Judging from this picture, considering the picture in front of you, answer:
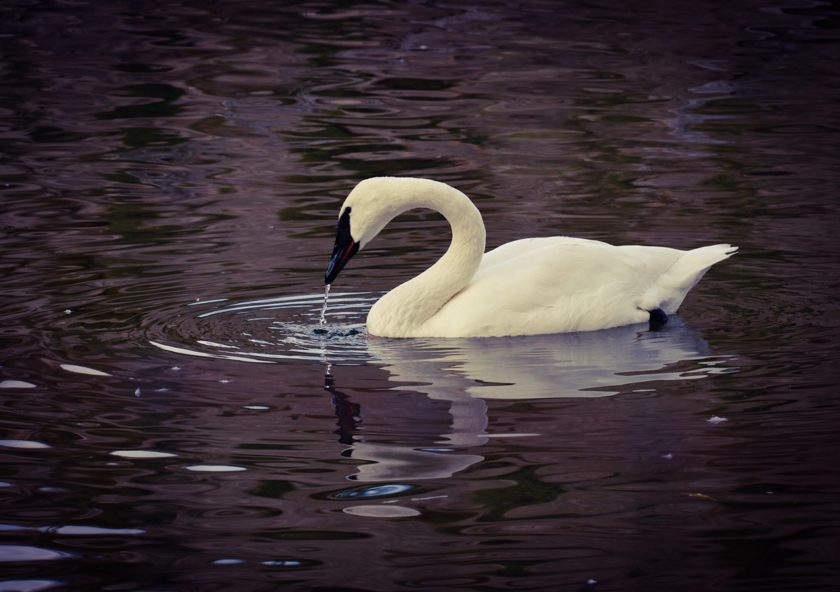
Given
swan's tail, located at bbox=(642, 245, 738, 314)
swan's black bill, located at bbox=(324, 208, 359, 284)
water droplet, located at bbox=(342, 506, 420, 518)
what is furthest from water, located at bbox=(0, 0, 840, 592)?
swan's black bill, located at bbox=(324, 208, 359, 284)

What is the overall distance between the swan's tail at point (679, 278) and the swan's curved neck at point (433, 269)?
1090 mm

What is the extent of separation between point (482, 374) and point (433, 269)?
1.18 metres

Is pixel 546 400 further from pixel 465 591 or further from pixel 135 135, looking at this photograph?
pixel 135 135

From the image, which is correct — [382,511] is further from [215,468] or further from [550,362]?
[550,362]

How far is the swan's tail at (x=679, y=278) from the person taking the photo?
9.45m

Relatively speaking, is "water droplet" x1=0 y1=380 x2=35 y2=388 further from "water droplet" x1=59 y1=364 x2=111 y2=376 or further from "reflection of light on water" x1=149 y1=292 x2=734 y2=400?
"reflection of light on water" x1=149 y1=292 x2=734 y2=400

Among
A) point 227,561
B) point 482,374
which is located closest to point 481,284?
point 482,374

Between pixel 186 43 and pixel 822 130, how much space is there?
11.3 metres

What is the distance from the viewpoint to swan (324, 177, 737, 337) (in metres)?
8.99

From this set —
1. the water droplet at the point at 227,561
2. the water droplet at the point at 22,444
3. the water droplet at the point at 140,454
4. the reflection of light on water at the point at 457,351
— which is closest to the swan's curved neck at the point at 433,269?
the reflection of light on water at the point at 457,351

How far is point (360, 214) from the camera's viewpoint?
9.04 metres

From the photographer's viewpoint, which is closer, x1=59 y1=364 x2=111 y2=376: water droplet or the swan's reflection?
the swan's reflection

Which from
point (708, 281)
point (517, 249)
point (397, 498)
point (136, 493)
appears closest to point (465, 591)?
point (397, 498)

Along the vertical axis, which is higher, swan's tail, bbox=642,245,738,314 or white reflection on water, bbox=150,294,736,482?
swan's tail, bbox=642,245,738,314
